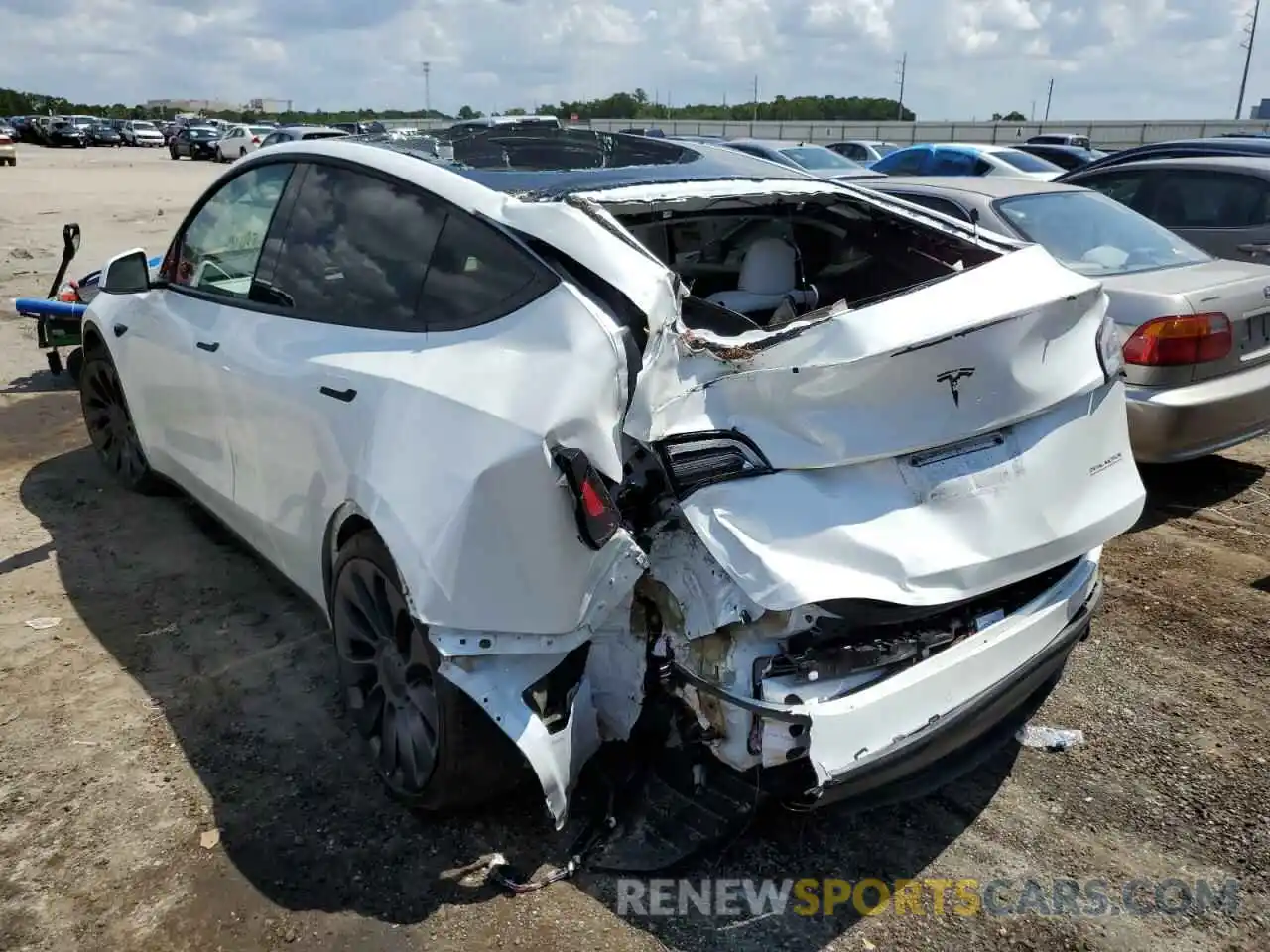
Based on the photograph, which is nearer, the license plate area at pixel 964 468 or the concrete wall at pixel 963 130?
the license plate area at pixel 964 468

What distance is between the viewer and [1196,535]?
5.01m

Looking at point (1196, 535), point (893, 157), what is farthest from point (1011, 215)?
point (893, 157)

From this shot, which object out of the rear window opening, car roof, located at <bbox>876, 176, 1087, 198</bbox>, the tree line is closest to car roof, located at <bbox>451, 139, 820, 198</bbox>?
the rear window opening

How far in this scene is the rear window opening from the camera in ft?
12.2

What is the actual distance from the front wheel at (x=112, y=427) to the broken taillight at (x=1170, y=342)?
4699 mm

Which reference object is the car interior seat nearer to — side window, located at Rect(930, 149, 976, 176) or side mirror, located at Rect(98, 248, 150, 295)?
side mirror, located at Rect(98, 248, 150, 295)

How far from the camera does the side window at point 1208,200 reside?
764 centimetres

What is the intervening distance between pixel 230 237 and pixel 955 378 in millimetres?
3017

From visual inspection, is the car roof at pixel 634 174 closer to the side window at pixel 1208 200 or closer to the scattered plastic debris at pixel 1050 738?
the scattered plastic debris at pixel 1050 738

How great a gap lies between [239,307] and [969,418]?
259 centimetres

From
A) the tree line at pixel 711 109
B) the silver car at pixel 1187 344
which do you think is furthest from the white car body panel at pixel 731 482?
the tree line at pixel 711 109

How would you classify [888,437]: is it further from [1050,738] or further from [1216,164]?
[1216,164]

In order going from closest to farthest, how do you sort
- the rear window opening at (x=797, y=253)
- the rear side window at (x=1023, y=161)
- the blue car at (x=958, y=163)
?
the rear window opening at (x=797, y=253) → the blue car at (x=958, y=163) → the rear side window at (x=1023, y=161)

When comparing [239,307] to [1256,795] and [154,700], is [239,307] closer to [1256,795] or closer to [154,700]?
[154,700]
